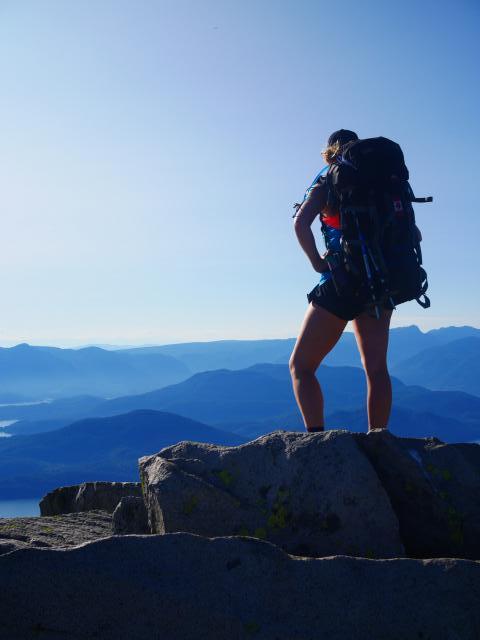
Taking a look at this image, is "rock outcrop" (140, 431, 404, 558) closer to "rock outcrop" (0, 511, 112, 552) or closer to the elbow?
"rock outcrop" (0, 511, 112, 552)

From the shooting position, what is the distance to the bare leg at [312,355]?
495 centimetres

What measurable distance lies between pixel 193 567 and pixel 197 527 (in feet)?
2.84

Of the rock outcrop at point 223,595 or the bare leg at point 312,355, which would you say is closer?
the rock outcrop at point 223,595

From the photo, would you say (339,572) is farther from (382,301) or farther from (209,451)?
(382,301)

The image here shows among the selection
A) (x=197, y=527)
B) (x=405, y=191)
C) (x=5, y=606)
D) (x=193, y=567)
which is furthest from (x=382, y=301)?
(x=5, y=606)

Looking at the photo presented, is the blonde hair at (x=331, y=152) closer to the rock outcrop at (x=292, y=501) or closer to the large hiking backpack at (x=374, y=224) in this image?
the large hiking backpack at (x=374, y=224)

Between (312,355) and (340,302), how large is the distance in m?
0.53

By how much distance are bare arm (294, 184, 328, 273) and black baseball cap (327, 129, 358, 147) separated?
63cm

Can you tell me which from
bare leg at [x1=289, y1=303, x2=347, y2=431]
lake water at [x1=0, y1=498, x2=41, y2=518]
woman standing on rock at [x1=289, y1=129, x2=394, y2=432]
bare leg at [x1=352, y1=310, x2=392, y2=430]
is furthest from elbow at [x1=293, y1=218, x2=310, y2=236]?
lake water at [x1=0, y1=498, x2=41, y2=518]

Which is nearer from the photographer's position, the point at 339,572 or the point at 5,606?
the point at 5,606

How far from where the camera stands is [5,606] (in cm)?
258

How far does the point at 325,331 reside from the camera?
5.00 meters

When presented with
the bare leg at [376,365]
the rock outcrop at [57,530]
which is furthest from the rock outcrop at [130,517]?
the bare leg at [376,365]

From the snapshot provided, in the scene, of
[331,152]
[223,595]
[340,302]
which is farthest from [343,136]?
[223,595]
